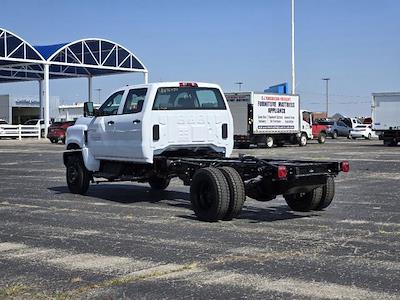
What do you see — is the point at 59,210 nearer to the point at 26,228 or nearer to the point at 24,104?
the point at 26,228

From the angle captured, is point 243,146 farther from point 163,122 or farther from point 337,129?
point 163,122

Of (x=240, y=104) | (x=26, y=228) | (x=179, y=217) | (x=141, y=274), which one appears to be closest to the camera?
(x=141, y=274)

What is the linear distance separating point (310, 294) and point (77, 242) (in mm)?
3703

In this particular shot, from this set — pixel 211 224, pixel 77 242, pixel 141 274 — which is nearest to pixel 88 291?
pixel 141 274

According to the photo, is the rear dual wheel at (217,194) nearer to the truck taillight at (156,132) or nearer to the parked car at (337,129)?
the truck taillight at (156,132)

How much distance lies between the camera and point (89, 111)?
43.6 feet

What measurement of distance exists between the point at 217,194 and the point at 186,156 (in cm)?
258

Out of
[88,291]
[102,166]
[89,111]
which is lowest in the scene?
[88,291]

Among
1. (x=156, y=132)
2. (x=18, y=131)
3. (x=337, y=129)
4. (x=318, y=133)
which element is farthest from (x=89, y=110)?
(x=337, y=129)

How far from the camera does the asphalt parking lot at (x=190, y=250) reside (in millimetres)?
5910

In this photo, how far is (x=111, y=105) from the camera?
503 inches

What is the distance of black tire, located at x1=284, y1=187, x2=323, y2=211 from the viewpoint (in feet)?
34.4

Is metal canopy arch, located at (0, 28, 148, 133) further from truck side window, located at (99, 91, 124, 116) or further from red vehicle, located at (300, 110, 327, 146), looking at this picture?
truck side window, located at (99, 91, 124, 116)

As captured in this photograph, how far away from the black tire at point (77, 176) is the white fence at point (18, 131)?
131 feet
